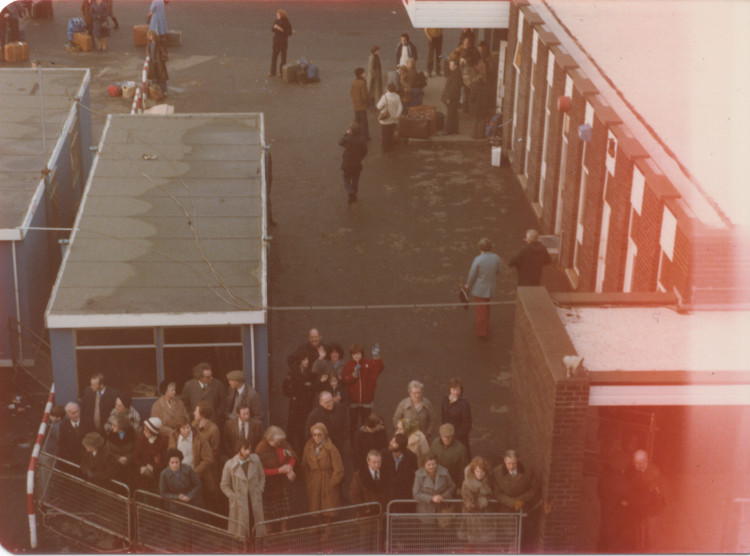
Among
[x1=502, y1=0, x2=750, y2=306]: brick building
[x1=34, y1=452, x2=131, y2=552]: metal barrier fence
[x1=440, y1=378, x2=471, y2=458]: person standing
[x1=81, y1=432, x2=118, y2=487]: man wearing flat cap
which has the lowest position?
[x1=34, y1=452, x2=131, y2=552]: metal barrier fence

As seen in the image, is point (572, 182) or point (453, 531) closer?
point (453, 531)

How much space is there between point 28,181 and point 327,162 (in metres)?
10.1

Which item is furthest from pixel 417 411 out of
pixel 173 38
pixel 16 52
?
pixel 173 38

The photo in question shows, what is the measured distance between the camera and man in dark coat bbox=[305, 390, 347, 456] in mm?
15062

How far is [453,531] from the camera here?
45.4ft

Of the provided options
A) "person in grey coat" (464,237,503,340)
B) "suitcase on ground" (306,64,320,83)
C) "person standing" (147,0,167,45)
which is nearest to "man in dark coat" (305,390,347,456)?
"person in grey coat" (464,237,503,340)

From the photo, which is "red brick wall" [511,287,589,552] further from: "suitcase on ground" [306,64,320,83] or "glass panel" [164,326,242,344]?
"suitcase on ground" [306,64,320,83]

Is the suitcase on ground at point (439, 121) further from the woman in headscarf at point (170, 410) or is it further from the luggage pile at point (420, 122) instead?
the woman in headscarf at point (170, 410)

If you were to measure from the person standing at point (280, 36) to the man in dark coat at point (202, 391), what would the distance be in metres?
22.4

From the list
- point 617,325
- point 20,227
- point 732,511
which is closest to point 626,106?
point 617,325

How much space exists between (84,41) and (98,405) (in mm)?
27093

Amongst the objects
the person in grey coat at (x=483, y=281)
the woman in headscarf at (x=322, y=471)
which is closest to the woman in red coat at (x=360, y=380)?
the woman in headscarf at (x=322, y=471)

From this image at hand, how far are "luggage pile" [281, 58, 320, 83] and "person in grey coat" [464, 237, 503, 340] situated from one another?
18.3 meters

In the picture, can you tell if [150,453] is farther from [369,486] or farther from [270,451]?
[369,486]
